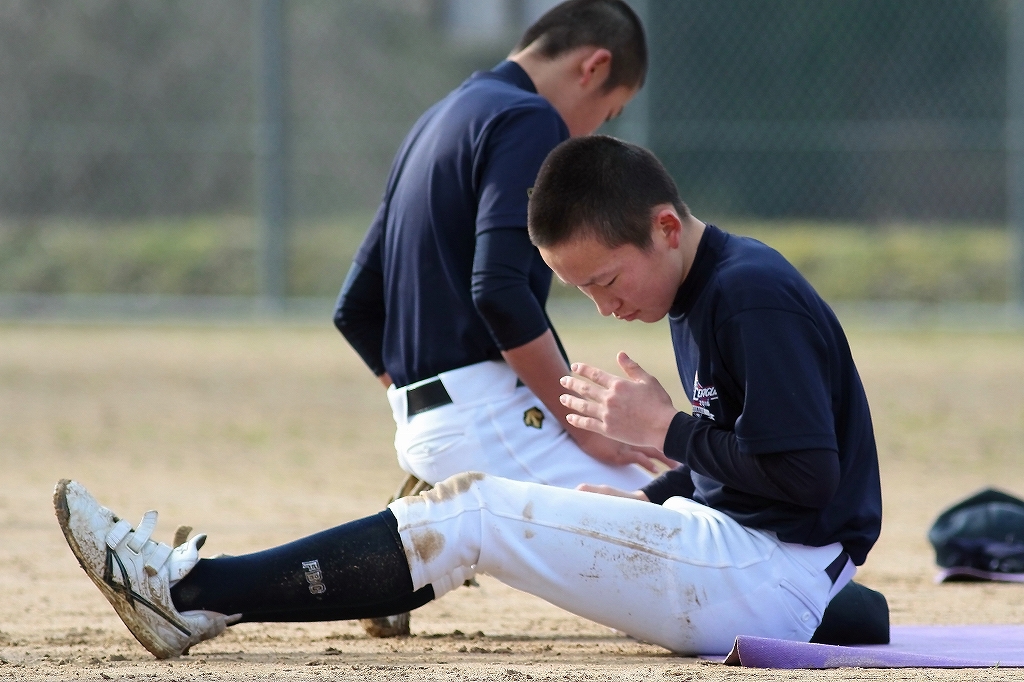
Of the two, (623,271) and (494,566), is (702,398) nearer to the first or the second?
(623,271)

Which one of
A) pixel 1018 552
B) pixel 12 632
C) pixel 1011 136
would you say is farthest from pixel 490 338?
pixel 1011 136

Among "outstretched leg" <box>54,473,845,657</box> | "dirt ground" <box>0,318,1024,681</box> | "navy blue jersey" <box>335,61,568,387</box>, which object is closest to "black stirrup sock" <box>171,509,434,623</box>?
"outstretched leg" <box>54,473,845,657</box>

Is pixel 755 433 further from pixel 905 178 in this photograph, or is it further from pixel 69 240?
pixel 69 240

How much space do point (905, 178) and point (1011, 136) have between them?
3.41 ft

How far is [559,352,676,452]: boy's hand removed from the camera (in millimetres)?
2855

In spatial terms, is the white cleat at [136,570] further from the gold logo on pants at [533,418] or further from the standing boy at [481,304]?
the gold logo on pants at [533,418]

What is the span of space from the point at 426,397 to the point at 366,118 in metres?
10.8

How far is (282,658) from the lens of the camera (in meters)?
3.11

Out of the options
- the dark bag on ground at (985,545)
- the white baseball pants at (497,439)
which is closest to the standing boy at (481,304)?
the white baseball pants at (497,439)

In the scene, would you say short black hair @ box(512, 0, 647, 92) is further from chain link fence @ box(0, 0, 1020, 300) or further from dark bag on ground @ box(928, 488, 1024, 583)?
chain link fence @ box(0, 0, 1020, 300)

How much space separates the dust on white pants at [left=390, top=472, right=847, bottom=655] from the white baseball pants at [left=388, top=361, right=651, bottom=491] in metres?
0.57

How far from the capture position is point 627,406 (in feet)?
9.39

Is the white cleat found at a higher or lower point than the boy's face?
lower

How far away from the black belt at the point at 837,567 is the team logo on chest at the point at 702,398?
0.42 metres
